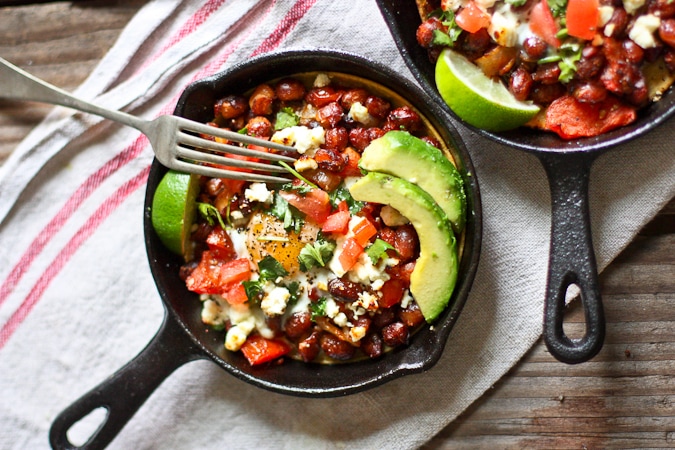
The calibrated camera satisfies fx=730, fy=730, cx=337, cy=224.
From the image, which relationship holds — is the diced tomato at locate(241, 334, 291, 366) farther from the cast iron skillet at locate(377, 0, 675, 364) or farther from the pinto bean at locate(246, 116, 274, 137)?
the cast iron skillet at locate(377, 0, 675, 364)

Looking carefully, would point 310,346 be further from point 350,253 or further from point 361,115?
point 361,115

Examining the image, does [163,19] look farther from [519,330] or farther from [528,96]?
[519,330]

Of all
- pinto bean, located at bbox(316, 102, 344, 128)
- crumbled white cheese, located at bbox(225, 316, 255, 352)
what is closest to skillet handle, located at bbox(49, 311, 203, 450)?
crumbled white cheese, located at bbox(225, 316, 255, 352)

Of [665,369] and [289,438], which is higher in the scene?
[665,369]

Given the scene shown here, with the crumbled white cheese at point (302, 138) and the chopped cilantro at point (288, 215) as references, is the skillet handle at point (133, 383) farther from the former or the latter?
the crumbled white cheese at point (302, 138)

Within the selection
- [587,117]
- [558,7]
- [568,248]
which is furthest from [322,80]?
[568,248]

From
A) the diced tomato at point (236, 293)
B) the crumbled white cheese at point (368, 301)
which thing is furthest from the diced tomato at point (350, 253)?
the diced tomato at point (236, 293)

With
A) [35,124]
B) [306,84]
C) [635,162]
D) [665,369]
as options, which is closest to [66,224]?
[35,124]

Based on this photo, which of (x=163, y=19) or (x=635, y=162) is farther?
(x=163, y=19)
